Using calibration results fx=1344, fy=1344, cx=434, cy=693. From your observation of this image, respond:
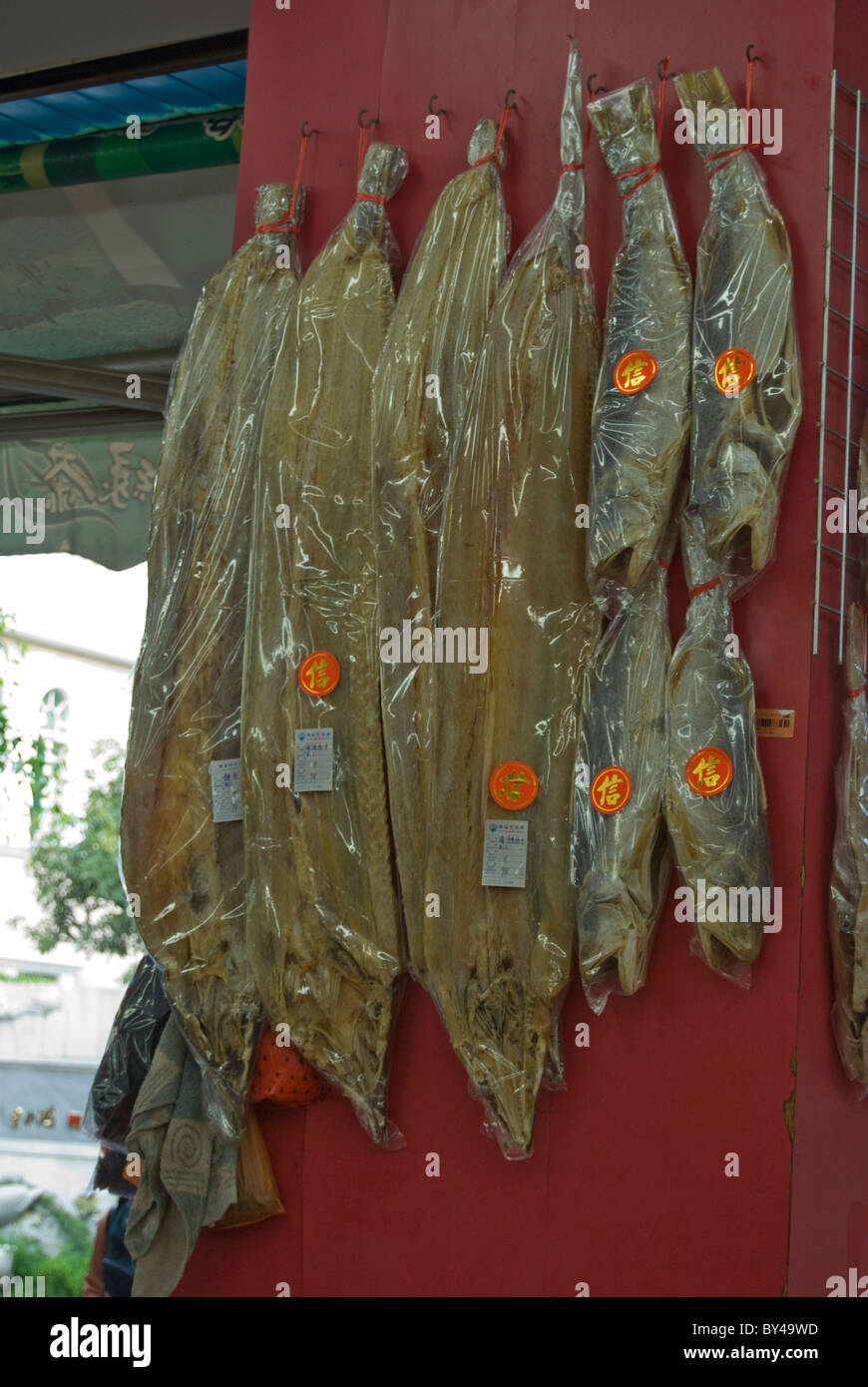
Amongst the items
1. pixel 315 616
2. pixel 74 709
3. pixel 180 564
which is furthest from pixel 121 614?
pixel 315 616

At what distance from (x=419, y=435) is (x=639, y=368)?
0.40m

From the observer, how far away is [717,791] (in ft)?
6.31

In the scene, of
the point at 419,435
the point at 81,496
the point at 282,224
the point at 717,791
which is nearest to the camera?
A: the point at 717,791

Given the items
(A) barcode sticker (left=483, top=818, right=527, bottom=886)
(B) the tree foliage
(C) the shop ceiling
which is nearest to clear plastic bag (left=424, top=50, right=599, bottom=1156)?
(A) barcode sticker (left=483, top=818, right=527, bottom=886)

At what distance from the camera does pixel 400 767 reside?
2.22 meters

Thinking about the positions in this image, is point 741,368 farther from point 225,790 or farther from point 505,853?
point 225,790

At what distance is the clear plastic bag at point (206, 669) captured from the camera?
237 cm

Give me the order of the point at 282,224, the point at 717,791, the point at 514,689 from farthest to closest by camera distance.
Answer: the point at 282,224 → the point at 514,689 → the point at 717,791

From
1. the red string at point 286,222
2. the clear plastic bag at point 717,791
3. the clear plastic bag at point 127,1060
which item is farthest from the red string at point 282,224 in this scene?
the clear plastic bag at point 127,1060

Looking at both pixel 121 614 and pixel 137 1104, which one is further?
pixel 121 614

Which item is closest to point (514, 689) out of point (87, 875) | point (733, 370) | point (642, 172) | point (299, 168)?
point (733, 370)

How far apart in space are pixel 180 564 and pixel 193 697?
0.25 m
